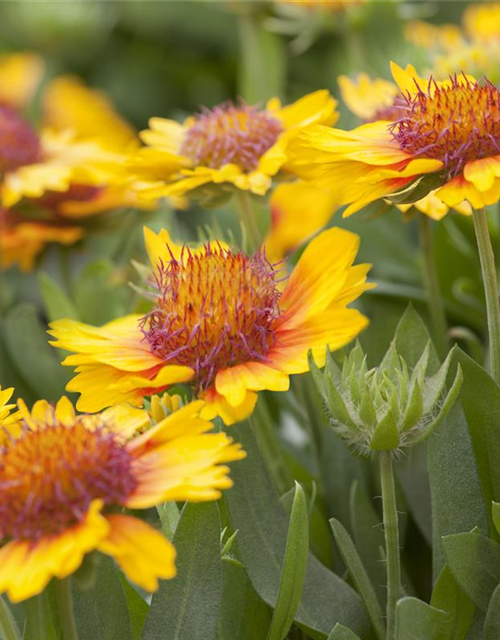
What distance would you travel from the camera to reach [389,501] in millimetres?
480

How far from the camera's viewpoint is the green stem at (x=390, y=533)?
479mm

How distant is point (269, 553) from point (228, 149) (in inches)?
11.2

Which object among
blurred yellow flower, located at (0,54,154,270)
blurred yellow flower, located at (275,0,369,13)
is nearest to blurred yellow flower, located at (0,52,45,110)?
blurred yellow flower, located at (0,54,154,270)

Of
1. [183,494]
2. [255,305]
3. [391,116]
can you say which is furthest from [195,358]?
[391,116]

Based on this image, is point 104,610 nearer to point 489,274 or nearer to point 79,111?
point 489,274

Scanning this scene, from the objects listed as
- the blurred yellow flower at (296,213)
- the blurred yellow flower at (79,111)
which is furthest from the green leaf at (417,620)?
the blurred yellow flower at (79,111)

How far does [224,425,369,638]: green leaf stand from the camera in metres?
0.52

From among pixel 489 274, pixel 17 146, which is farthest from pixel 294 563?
pixel 17 146

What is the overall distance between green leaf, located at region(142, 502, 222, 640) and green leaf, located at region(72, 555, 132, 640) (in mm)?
15

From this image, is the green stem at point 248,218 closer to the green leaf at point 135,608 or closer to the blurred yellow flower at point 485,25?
the green leaf at point 135,608

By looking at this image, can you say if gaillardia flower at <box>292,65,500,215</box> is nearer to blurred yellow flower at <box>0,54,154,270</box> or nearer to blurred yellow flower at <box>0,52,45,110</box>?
blurred yellow flower at <box>0,54,154,270</box>

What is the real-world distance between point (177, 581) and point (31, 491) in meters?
0.11

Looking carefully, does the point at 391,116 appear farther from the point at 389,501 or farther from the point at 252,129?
the point at 389,501

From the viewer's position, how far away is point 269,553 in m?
0.53
